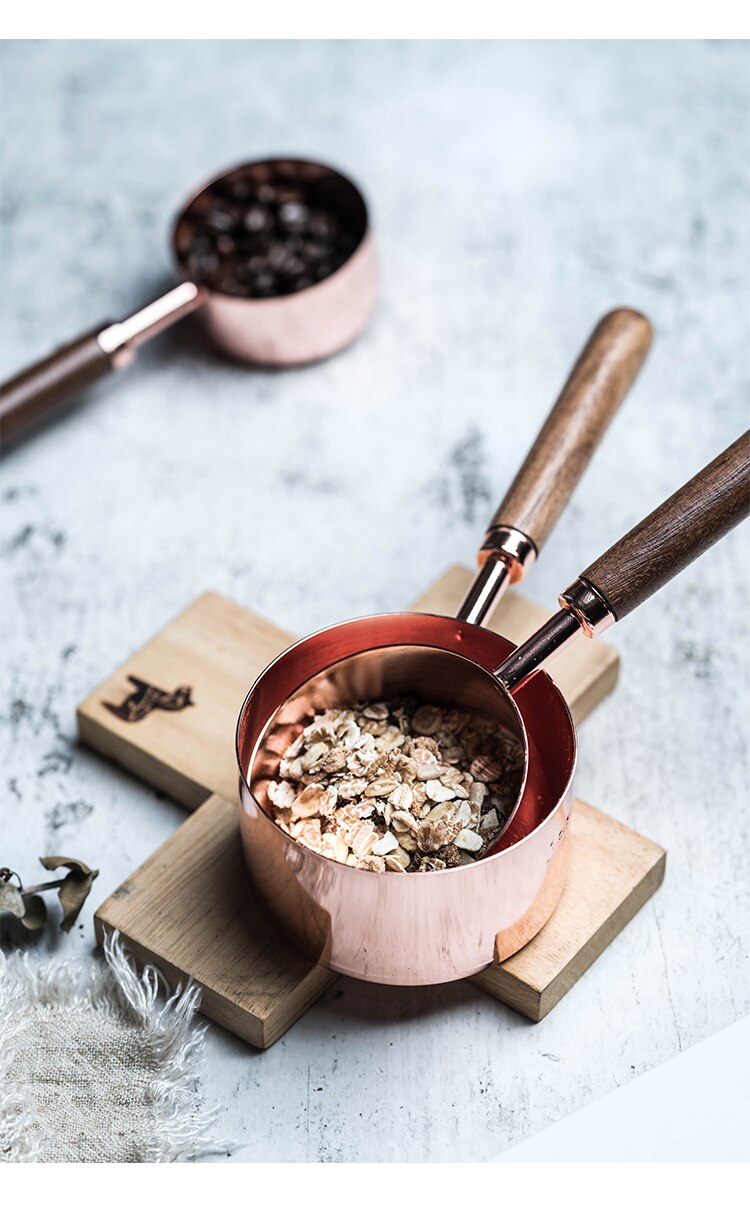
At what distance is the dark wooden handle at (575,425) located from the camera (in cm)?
101

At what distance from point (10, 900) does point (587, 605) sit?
410mm

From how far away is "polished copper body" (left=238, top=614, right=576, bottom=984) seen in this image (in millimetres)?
819

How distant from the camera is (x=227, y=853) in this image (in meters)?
0.96

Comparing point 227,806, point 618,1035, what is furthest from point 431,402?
point 618,1035

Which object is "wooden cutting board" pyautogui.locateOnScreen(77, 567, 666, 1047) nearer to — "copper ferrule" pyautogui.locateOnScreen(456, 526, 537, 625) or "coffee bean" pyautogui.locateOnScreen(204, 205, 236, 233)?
"copper ferrule" pyautogui.locateOnScreen(456, 526, 537, 625)

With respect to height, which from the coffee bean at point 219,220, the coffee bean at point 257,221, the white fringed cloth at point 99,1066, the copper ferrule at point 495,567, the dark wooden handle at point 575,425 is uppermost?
the dark wooden handle at point 575,425

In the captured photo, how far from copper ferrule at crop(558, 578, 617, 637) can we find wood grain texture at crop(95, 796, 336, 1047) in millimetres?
267

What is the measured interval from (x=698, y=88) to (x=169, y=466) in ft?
2.51

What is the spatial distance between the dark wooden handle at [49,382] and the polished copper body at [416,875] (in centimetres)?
46

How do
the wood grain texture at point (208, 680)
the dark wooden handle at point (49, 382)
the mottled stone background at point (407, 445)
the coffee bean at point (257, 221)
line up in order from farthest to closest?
1. the coffee bean at point (257, 221)
2. the dark wooden handle at point (49, 382)
3. the wood grain texture at point (208, 680)
4. the mottled stone background at point (407, 445)

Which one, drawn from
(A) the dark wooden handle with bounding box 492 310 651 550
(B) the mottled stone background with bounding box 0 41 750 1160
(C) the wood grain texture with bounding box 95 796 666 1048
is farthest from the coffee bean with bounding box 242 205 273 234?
(C) the wood grain texture with bounding box 95 796 666 1048

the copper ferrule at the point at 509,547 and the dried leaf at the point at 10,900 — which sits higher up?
the copper ferrule at the point at 509,547

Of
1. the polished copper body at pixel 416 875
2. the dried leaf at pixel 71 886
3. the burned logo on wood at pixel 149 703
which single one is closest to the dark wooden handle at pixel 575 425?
the polished copper body at pixel 416 875

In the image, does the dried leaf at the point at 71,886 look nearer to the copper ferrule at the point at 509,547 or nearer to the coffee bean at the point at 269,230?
the copper ferrule at the point at 509,547
